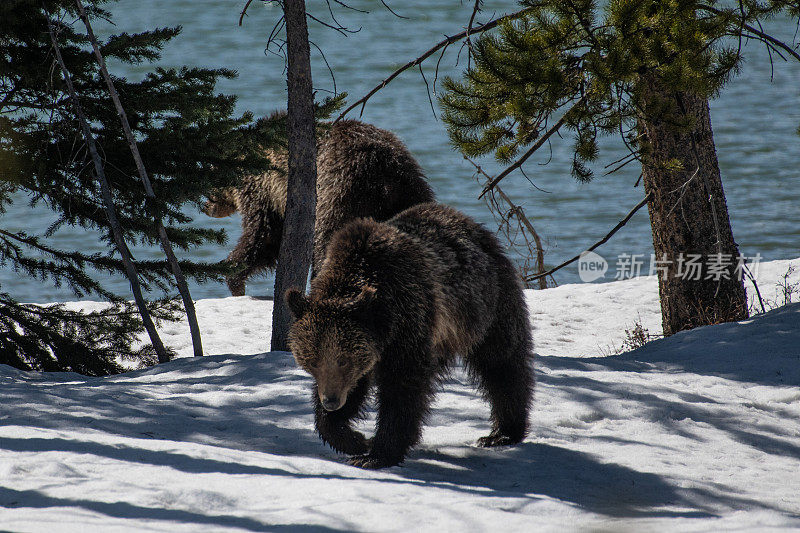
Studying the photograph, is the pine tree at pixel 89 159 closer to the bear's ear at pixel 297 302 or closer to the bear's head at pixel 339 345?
the bear's ear at pixel 297 302

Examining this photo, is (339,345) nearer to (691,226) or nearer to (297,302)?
(297,302)

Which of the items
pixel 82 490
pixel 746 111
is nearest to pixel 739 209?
pixel 746 111

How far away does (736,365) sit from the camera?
22.6 ft

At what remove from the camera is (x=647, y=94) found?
7926 mm

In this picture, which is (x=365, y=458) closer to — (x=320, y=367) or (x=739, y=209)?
(x=320, y=367)

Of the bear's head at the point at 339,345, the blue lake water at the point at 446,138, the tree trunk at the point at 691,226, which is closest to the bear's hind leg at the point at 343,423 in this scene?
the bear's head at the point at 339,345

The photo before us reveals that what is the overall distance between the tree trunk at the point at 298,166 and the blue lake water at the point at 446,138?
8.89ft

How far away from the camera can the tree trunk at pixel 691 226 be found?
26.8ft

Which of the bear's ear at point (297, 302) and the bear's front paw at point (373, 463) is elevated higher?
the bear's ear at point (297, 302)

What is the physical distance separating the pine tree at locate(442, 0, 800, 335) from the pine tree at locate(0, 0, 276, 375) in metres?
2.19

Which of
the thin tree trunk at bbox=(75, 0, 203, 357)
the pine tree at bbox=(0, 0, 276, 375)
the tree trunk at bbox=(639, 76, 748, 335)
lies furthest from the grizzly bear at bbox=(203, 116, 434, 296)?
the tree trunk at bbox=(639, 76, 748, 335)

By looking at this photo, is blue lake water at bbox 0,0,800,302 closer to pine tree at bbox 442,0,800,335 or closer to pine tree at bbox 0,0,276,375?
pine tree at bbox 442,0,800,335

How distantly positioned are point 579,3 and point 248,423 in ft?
13.8

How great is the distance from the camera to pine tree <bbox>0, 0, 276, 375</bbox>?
6.75 m
